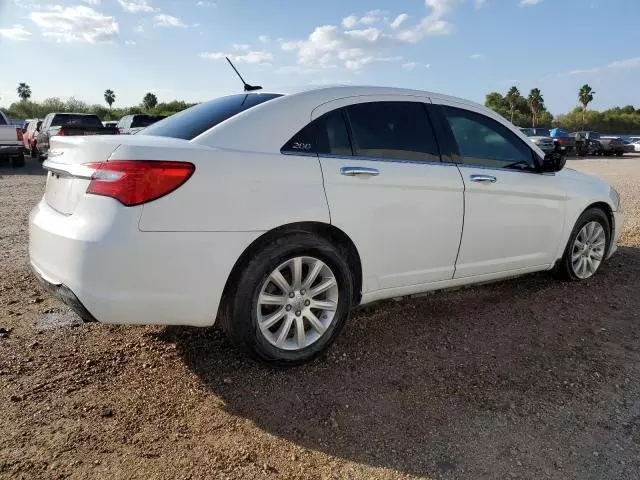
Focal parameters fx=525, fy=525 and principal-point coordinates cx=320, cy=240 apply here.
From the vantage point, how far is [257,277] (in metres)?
2.92

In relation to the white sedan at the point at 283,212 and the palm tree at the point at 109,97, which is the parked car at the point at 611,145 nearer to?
the white sedan at the point at 283,212

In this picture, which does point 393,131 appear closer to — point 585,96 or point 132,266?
point 132,266

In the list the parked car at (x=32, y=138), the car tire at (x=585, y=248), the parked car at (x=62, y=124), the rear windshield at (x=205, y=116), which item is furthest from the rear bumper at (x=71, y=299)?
the parked car at (x=32, y=138)

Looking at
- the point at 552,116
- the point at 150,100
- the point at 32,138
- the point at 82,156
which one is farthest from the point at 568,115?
the point at 82,156

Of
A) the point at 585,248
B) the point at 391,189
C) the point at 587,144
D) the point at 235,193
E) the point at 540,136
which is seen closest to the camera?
the point at 235,193

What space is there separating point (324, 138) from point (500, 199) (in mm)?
1569

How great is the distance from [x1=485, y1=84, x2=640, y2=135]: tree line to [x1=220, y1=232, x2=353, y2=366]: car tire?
234 feet

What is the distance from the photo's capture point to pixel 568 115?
77312 millimetres

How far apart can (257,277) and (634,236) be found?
6.13 m

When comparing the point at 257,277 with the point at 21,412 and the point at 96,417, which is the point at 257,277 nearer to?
the point at 96,417

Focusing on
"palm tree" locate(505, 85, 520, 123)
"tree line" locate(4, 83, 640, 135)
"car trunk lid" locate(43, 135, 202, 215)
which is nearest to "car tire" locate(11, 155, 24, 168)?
"car trunk lid" locate(43, 135, 202, 215)

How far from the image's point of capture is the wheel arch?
2939 millimetres

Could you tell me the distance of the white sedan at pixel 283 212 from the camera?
269 centimetres

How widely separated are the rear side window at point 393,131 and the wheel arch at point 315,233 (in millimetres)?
546
